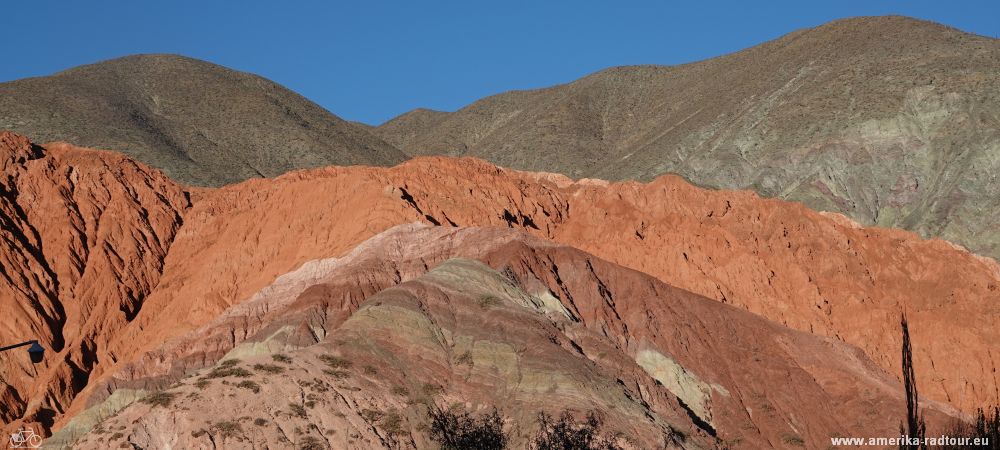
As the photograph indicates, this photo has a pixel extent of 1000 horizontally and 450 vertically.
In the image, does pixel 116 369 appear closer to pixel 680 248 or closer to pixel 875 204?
pixel 680 248

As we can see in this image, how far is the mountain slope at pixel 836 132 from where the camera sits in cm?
11881

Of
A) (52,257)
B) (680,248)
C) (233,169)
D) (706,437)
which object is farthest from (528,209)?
(233,169)

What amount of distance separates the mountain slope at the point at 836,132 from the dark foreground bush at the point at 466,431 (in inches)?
2871

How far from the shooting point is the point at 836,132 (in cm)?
12750

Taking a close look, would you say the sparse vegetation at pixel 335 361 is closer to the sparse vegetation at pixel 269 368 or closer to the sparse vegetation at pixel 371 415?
the sparse vegetation at pixel 269 368

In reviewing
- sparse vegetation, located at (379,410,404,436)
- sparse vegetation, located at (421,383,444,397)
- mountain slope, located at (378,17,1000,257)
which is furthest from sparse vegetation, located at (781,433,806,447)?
mountain slope, located at (378,17,1000,257)

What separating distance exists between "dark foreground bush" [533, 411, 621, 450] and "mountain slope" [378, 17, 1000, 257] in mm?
70296

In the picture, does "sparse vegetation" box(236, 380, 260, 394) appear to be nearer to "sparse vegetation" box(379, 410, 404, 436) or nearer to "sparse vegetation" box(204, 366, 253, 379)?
"sparse vegetation" box(204, 366, 253, 379)

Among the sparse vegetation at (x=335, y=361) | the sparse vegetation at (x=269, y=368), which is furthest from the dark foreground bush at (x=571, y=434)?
the sparse vegetation at (x=269, y=368)

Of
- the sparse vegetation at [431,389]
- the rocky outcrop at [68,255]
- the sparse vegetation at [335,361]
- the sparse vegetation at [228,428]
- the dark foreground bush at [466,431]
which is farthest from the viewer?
the rocky outcrop at [68,255]

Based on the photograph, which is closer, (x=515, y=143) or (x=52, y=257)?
(x=52, y=257)

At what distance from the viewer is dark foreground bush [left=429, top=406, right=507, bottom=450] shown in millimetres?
41344

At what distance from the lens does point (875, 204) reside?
399 feet

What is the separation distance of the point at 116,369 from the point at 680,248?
119 feet
